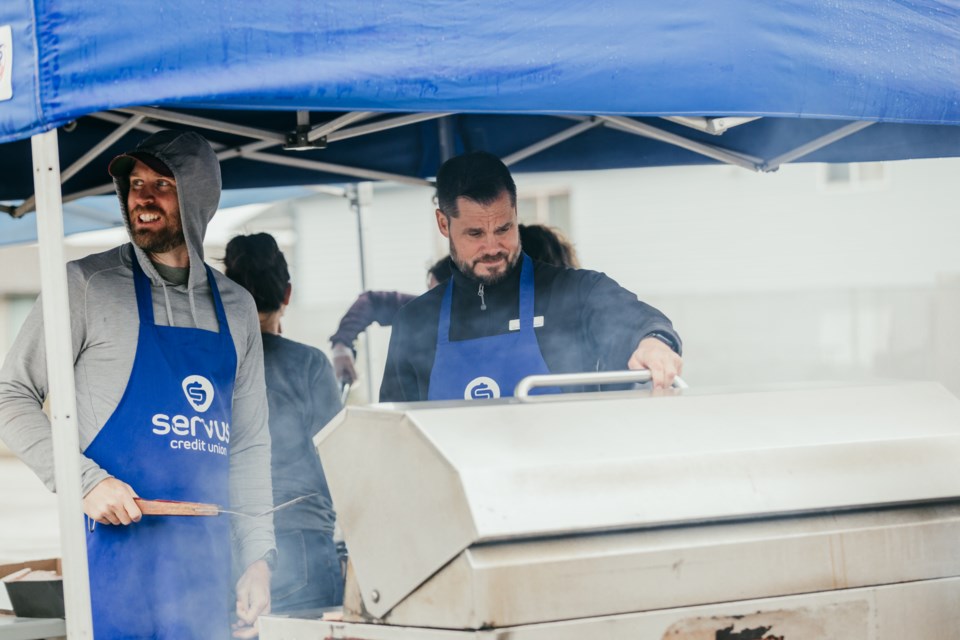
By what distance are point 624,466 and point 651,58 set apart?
721mm

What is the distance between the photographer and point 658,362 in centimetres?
183

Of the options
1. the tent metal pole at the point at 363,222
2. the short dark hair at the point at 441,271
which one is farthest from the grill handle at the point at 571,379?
the tent metal pole at the point at 363,222

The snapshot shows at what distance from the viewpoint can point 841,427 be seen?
5.12 ft

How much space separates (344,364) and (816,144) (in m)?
1.80

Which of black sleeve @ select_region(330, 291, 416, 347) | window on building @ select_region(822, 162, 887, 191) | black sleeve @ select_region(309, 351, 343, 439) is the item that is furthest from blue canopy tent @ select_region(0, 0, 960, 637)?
window on building @ select_region(822, 162, 887, 191)

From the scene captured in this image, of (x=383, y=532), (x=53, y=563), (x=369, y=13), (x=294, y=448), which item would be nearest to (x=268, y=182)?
(x=294, y=448)

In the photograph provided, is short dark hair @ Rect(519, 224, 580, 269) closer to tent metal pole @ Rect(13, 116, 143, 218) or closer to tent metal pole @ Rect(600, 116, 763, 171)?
tent metal pole @ Rect(600, 116, 763, 171)

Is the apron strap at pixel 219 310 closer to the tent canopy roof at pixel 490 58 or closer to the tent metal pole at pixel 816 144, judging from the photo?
the tent canopy roof at pixel 490 58

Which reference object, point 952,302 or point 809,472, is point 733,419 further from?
point 952,302

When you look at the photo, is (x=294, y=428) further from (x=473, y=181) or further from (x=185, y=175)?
(x=185, y=175)

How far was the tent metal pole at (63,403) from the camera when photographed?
64.0 inches

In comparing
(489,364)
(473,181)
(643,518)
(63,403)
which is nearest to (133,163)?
(63,403)

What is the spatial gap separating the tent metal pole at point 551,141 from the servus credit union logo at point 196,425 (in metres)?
1.72

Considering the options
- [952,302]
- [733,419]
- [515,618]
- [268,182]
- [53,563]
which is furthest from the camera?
[952,302]
